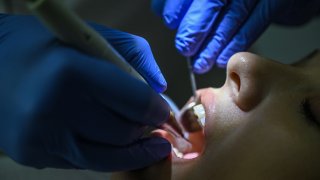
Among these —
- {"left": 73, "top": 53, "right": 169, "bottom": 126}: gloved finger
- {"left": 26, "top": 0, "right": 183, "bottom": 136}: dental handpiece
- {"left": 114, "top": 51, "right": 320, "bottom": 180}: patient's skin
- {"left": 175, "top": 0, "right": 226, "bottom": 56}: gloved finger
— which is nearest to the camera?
{"left": 26, "top": 0, "right": 183, "bottom": 136}: dental handpiece

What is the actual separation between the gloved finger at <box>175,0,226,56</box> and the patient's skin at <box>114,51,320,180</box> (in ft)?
1.08

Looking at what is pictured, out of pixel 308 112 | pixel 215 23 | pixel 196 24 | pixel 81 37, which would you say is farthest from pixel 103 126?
pixel 215 23

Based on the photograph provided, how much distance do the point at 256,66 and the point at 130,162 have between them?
1.36 feet

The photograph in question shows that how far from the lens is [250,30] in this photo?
4.63ft

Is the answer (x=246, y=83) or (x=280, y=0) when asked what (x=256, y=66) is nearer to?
(x=246, y=83)

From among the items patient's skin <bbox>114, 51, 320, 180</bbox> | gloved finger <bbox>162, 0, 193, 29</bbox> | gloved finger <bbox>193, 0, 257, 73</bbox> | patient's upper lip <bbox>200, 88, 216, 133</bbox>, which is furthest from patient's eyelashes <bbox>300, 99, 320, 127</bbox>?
gloved finger <bbox>162, 0, 193, 29</bbox>

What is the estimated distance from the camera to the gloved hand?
4.45ft

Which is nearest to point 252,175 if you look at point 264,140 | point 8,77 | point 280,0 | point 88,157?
point 264,140

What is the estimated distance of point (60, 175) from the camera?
1.27 metres

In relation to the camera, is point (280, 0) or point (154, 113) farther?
point (280, 0)

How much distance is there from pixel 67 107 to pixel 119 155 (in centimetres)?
18

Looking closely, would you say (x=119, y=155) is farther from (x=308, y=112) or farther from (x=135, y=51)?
(x=308, y=112)

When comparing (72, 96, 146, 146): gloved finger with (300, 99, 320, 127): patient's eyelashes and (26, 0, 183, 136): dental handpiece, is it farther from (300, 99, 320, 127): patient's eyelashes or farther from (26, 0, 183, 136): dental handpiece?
(300, 99, 320, 127): patient's eyelashes

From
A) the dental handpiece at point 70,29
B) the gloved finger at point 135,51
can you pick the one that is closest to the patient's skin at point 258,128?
the gloved finger at point 135,51
